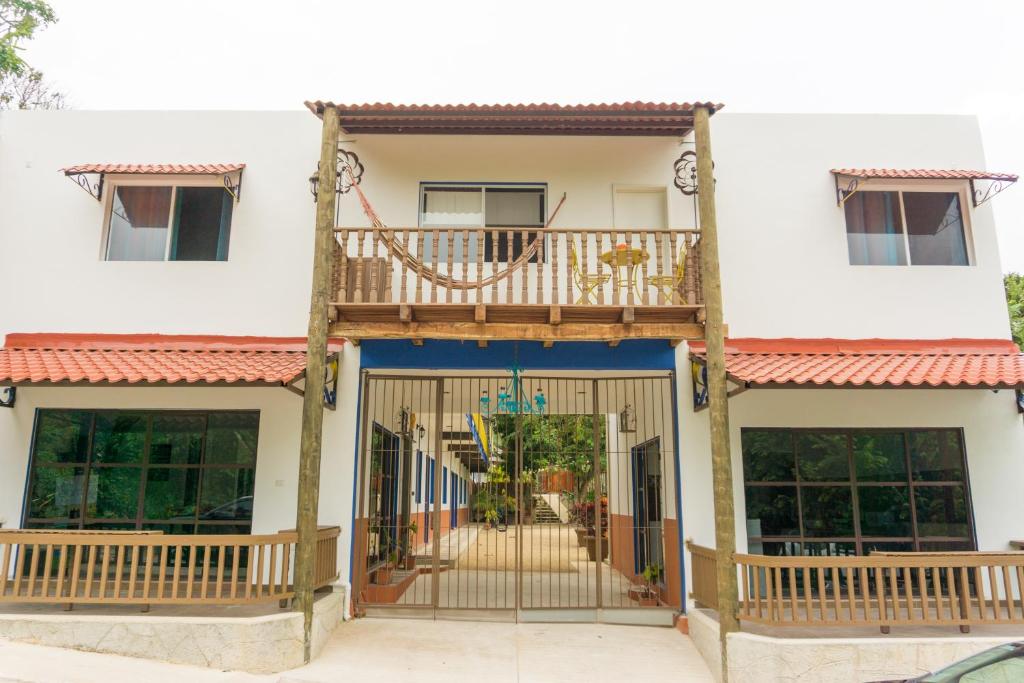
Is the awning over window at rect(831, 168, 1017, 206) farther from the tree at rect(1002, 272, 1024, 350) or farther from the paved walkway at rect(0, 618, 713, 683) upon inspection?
the tree at rect(1002, 272, 1024, 350)

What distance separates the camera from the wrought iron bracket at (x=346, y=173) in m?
9.04

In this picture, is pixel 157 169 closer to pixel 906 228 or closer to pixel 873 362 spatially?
pixel 873 362

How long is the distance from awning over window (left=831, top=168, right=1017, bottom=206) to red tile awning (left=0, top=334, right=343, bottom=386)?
6853 mm

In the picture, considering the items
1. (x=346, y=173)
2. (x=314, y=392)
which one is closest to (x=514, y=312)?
(x=314, y=392)

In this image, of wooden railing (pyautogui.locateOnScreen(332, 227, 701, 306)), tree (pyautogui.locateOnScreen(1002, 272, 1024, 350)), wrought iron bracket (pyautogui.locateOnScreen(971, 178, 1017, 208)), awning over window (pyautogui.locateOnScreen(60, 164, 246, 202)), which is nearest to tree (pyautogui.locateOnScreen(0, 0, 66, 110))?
awning over window (pyautogui.locateOnScreen(60, 164, 246, 202))

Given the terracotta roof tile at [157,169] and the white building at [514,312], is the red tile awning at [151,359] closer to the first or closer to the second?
the white building at [514,312]

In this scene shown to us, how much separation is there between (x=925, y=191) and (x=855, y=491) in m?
4.22

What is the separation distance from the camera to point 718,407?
702 cm

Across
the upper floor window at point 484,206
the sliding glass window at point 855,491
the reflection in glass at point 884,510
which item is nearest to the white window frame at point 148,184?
the upper floor window at point 484,206

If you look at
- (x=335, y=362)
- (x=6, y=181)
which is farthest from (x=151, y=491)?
(x=6, y=181)

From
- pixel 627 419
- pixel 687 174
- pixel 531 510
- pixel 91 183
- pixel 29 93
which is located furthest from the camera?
pixel 29 93

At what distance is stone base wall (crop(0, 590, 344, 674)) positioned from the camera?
6336 millimetres

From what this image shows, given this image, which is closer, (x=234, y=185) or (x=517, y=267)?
(x=517, y=267)

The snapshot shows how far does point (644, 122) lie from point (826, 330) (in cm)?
354
